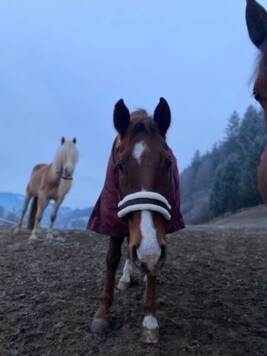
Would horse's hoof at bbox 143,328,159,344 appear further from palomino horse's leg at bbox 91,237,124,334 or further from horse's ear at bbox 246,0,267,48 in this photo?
horse's ear at bbox 246,0,267,48

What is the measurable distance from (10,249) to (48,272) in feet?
6.06

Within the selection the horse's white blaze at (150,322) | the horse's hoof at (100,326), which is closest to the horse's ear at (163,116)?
the horse's white blaze at (150,322)

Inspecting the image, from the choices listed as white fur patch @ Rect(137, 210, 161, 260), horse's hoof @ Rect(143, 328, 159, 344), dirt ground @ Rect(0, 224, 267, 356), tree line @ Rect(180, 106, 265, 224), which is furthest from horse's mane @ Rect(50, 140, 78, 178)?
tree line @ Rect(180, 106, 265, 224)

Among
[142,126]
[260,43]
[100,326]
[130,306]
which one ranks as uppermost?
[260,43]

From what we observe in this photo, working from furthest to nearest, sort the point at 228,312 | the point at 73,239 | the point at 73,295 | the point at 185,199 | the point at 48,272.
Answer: the point at 185,199, the point at 73,239, the point at 48,272, the point at 73,295, the point at 228,312

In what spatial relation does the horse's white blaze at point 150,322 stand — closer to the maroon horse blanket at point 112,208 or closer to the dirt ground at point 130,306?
the dirt ground at point 130,306

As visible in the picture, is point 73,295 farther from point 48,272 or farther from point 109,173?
point 109,173

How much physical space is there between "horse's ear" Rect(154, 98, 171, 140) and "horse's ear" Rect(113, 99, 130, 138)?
0.23 m

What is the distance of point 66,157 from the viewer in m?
9.27

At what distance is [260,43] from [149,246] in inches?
89.5

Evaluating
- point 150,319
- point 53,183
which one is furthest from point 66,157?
point 150,319

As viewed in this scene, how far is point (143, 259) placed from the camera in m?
2.80

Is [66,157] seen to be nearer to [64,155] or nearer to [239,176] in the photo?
[64,155]

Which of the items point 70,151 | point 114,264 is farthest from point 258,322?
point 70,151
